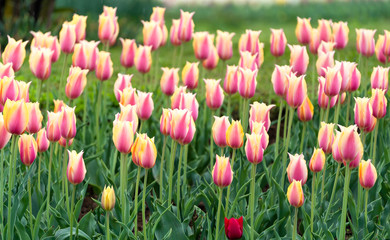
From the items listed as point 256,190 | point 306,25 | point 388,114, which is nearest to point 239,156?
point 256,190

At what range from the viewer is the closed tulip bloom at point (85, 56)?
4.07 meters

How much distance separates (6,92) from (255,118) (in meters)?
1.19

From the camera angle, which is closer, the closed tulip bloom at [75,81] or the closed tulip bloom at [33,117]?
the closed tulip bloom at [33,117]

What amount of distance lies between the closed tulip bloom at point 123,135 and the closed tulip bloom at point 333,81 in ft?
3.56

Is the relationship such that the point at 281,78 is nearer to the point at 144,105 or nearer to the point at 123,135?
the point at 144,105

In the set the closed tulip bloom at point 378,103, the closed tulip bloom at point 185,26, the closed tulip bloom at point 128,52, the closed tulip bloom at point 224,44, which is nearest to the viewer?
the closed tulip bloom at point 378,103

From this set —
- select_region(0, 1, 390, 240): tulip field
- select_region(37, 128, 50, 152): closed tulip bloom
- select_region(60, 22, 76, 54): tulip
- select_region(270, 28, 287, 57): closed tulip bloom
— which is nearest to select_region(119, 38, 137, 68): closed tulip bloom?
select_region(0, 1, 390, 240): tulip field

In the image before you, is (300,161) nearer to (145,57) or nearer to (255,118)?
(255,118)

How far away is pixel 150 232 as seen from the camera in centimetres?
324

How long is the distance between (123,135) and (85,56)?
1.29 m

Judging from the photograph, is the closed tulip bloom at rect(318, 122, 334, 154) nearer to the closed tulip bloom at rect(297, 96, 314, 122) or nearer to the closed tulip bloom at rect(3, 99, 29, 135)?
the closed tulip bloom at rect(297, 96, 314, 122)

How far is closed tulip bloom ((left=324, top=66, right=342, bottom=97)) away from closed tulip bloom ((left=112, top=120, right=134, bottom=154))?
3.56 ft

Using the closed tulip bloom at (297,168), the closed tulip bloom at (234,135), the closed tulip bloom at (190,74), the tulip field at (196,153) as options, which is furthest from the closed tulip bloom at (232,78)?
the closed tulip bloom at (297,168)

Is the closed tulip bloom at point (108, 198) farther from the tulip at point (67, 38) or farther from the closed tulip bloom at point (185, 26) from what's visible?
the closed tulip bloom at point (185, 26)
